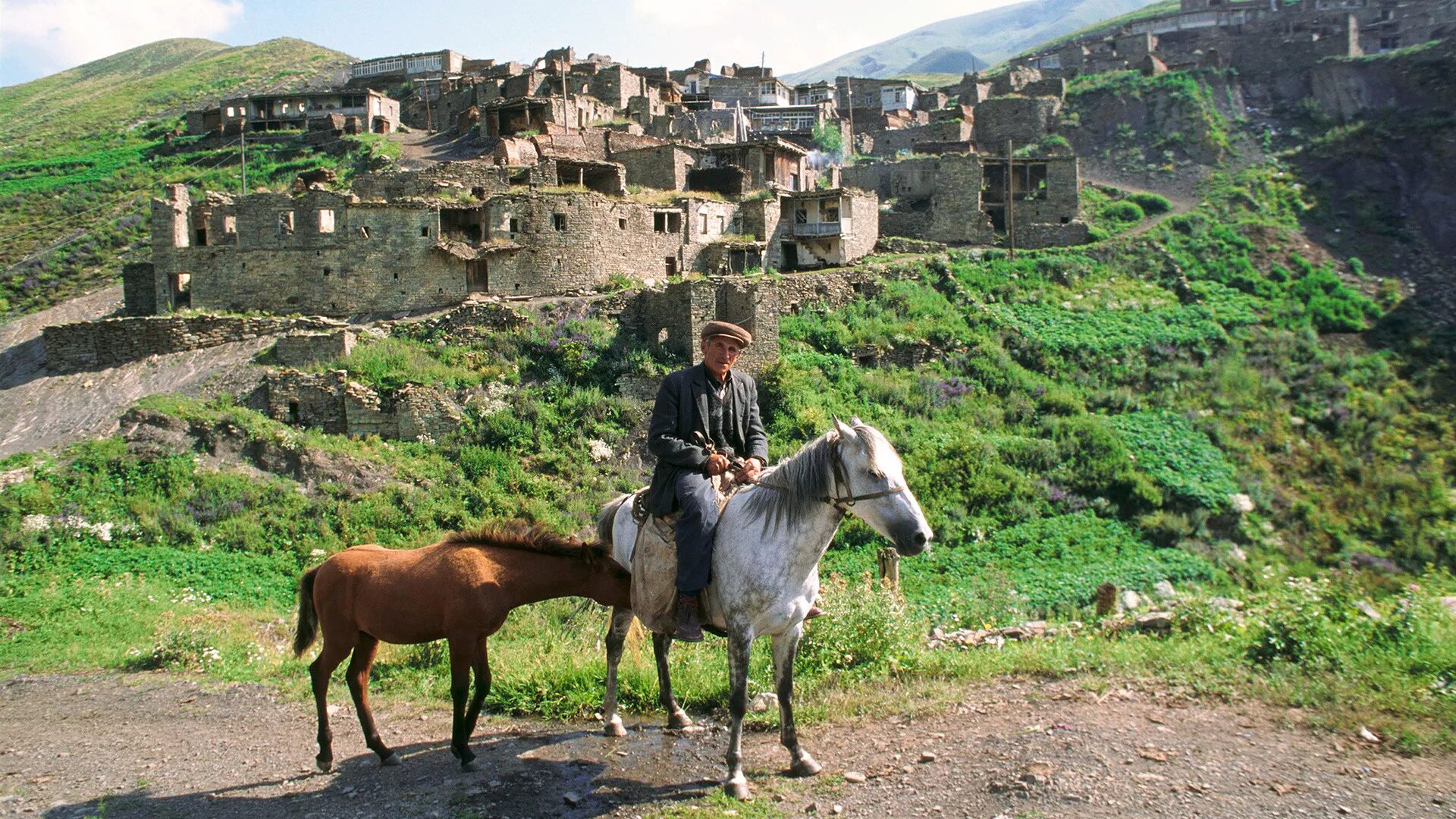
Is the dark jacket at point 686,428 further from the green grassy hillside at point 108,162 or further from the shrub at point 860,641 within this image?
the green grassy hillside at point 108,162

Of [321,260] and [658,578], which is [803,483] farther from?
[321,260]

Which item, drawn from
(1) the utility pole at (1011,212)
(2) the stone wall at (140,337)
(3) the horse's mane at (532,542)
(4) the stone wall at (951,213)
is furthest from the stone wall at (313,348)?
(4) the stone wall at (951,213)

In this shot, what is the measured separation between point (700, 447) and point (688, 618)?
104 centimetres

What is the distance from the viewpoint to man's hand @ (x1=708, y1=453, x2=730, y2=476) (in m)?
6.30

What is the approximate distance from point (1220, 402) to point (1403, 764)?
22.5 metres

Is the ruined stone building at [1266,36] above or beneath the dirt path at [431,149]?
above

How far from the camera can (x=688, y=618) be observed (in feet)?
20.8

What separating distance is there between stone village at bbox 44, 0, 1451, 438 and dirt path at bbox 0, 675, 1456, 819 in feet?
46.9

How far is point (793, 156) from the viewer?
38188 mm

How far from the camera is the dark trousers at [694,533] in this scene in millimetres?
6242

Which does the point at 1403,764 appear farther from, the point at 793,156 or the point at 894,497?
the point at 793,156

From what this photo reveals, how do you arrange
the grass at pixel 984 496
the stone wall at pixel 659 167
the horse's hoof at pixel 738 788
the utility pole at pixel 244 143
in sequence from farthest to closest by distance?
the utility pole at pixel 244 143 < the stone wall at pixel 659 167 < the grass at pixel 984 496 < the horse's hoof at pixel 738 788

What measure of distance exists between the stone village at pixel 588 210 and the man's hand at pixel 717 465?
1533cm

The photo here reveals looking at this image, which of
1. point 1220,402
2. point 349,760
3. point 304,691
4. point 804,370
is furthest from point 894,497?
point 1220,402
